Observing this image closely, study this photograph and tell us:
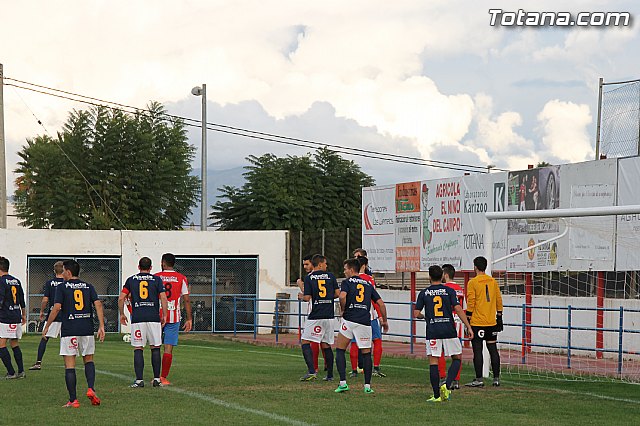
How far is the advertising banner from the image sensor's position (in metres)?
28.4

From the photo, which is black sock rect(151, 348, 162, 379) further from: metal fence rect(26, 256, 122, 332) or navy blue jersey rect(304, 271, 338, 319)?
metal fence rect(26, 256, 122, 332)

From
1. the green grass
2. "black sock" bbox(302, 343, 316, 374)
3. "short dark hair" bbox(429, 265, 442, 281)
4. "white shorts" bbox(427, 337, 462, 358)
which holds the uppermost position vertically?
"short dark hair" bbox(429, 265, 442, 281)

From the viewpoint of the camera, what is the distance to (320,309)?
16406 millimetres

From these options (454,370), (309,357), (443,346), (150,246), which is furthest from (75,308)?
(150,246)

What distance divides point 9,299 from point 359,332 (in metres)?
6.06

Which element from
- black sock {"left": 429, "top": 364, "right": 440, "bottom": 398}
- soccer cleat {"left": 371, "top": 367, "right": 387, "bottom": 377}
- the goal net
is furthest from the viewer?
the goal net

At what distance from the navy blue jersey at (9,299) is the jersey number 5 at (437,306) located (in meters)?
7.10

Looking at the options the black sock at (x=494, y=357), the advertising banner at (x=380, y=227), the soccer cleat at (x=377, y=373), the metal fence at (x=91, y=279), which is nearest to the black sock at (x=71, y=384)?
the soccer cleat at (x=377, y=373)

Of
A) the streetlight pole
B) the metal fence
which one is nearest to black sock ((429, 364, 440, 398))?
the metal fence

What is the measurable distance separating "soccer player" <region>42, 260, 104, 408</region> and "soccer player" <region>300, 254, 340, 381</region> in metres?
3.82

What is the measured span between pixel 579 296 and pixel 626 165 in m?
4.78

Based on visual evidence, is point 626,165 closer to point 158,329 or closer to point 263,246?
point 158,329

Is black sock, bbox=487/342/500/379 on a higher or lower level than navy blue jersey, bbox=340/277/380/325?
lower

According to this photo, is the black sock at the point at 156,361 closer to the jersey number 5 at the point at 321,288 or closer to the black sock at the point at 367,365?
the jersey number 5 at the point at 321,288
